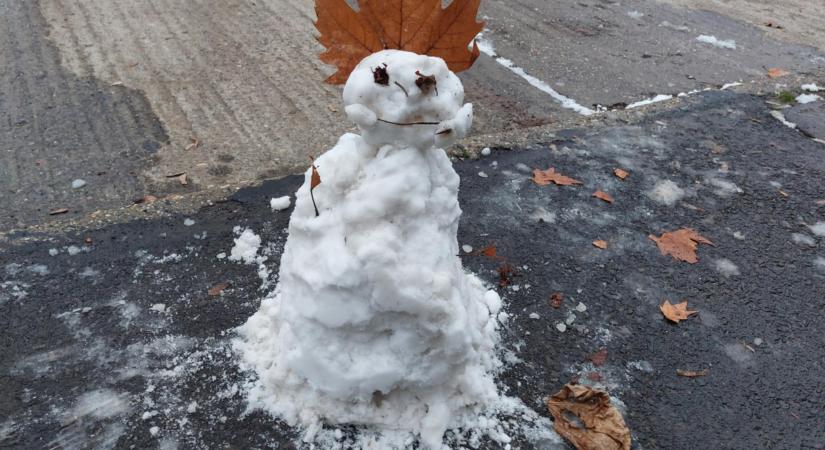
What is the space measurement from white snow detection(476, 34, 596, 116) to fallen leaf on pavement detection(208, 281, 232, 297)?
2.80 m

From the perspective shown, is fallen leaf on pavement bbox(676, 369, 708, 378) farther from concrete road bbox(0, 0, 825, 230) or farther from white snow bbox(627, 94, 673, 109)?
white snow bbox(627, 94, 673, 109)

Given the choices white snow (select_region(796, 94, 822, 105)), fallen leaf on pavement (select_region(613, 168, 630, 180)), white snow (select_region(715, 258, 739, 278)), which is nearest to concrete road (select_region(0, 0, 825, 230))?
white snow (select_region(796, 94, 822, 105))

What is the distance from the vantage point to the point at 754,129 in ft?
13.4

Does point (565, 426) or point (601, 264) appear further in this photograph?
point (601, 264)

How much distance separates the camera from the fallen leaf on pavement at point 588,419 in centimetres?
207

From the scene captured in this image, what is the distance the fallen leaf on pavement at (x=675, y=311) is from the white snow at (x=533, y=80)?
188cm

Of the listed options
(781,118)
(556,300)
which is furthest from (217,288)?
(781,118)

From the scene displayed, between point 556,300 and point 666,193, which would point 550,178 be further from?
point 556,300

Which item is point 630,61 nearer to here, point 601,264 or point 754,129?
point 754,129

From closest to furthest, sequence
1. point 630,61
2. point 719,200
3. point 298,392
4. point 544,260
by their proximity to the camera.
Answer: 1. point 298,392
2. point 544,260
3. point 719,200
4. point 630,61

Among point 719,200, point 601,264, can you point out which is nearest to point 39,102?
point 601,264

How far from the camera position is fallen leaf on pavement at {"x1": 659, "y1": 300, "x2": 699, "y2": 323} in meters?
2.63

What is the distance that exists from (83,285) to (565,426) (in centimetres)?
200

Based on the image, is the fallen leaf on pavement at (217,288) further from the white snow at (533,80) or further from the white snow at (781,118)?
the white snow at (781,118)
